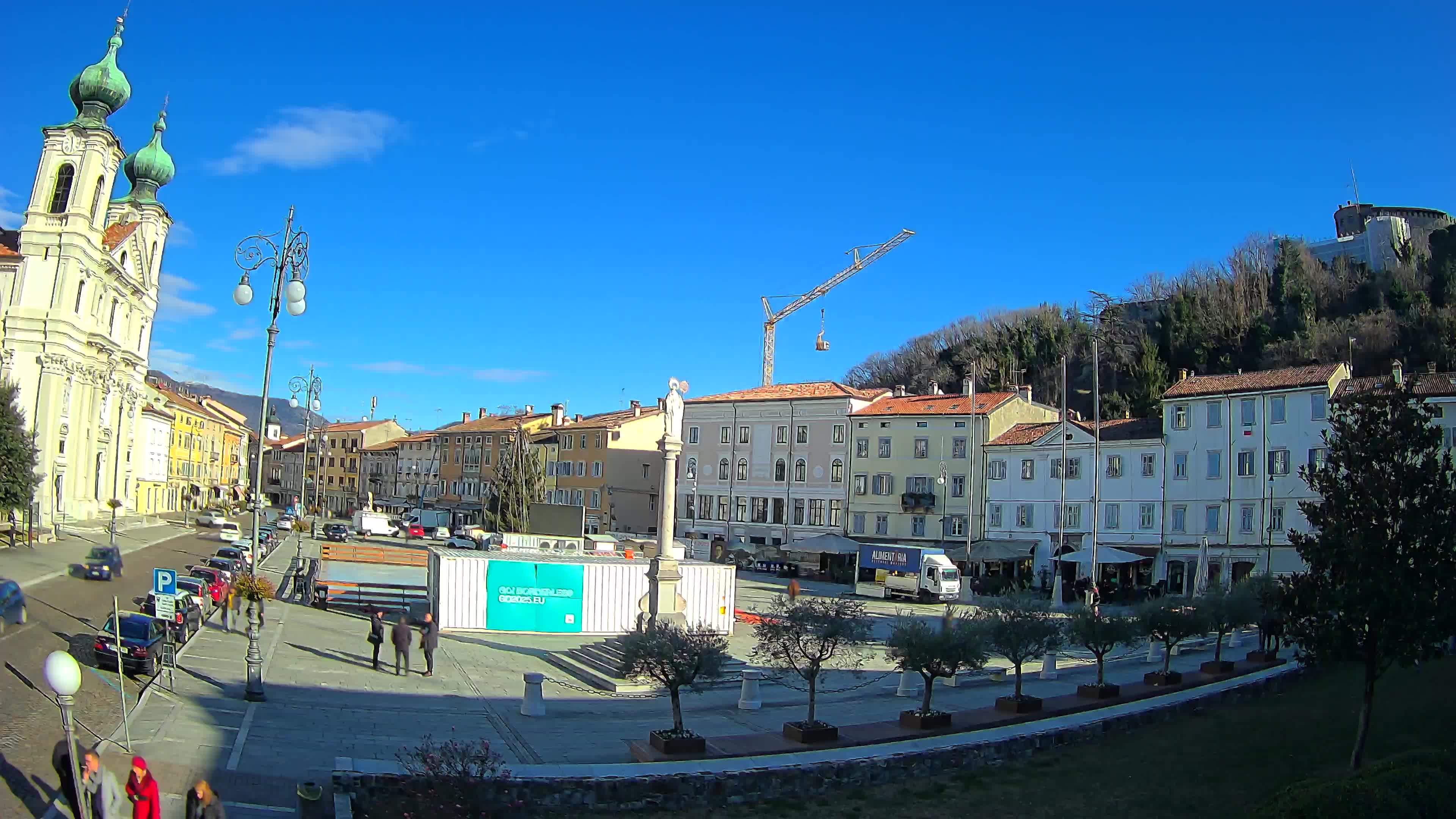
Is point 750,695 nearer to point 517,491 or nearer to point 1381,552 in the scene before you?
point 1381,552

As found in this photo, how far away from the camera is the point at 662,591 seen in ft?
79.1

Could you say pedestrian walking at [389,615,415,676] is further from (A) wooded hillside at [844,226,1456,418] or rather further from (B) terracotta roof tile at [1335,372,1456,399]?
(A) wooded hillside at [844,226,1456,418]

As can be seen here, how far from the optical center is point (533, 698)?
19.3 m

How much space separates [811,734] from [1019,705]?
540 centimetres

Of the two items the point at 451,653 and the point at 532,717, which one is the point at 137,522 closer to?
the point at 451,653

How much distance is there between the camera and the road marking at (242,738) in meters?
14.1

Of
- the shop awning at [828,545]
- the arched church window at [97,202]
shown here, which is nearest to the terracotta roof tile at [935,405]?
the shop awning at [828,545]

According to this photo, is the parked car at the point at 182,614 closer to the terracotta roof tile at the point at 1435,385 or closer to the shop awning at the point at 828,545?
the shop awning at the point at 828,545

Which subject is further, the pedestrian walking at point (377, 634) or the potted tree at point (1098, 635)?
the pedestrian walking at point (377, 634)

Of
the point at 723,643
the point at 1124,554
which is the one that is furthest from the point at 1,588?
the point at 1124,554

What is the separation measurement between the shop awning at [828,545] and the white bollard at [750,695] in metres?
34.8

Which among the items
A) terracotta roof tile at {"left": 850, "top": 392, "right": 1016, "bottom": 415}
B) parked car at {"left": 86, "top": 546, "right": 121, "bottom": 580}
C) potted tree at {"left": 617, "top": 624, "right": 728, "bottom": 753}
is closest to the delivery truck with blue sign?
terracotta roof tile at {"left": 850, "top": 392, "right": 1016, "bottom": 415}

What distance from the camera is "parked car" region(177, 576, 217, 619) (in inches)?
1160

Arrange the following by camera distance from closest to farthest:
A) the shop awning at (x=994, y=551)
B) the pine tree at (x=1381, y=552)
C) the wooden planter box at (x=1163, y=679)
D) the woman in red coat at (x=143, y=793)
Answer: the woman in red coat at (x=143, y=793) < the pine tree at (x=1381, y=552) < the wooden planter box at (x=1163, y=679) < the shop awning at (x=994, y=551)
